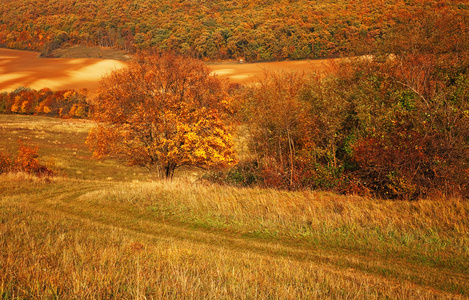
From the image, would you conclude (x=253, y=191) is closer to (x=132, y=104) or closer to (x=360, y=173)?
(x=360, y=173)

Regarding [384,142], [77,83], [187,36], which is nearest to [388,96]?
[384,142]

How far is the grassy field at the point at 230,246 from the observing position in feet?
18.1

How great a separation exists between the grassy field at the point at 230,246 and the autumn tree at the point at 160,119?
27.5 feet

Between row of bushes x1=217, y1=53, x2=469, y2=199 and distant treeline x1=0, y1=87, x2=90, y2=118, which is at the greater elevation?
row of bushes x1=217, y1=53, x2=469, y2=199

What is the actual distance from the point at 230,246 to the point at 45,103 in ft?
430

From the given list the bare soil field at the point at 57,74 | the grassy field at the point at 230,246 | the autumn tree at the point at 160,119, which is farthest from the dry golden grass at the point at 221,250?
the bare soil field at the point at 57,74

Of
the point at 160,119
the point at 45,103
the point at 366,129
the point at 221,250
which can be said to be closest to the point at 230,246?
the point at 221,250

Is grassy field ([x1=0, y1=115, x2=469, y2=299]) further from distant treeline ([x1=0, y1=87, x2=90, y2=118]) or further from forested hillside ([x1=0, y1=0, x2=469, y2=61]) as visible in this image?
distant treeline ([x1=0, y1=87, x2=90, y2=118])

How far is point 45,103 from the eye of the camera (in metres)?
122

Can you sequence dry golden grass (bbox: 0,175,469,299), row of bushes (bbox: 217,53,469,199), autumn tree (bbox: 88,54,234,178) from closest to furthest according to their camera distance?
dry golden grass (bbox: 0,175,469,299)
row of bushes (bbox: 217,53,469,199)
autumn tree (bbox: 88,54,234,178)

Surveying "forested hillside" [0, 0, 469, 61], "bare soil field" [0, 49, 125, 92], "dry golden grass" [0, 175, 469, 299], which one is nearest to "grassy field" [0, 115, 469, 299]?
"dry golden grass" [0, 175, 469, 299]

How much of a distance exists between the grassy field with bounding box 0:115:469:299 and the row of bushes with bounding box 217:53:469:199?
437 centimetres

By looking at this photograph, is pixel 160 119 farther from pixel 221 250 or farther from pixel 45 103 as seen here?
pixel 45 103

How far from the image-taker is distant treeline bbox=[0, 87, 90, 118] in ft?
397
